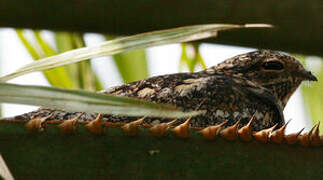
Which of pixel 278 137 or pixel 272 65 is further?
pixel 272 65

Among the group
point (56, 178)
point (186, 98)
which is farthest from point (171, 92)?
point (56, 178)

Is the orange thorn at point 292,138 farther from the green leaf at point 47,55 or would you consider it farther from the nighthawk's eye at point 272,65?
the nighthawk's eye at point 272,65

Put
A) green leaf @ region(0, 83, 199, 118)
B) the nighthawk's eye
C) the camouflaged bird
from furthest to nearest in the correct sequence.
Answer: the nighthawk's eye → the camouflaged bird → green leaf @ region(0, 83, 199, 118)

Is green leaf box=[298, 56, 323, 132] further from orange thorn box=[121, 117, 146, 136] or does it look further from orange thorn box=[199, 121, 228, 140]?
orange thorn box=[121, 117, 146, 136]

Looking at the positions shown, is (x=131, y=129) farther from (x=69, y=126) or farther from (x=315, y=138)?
(x=315, y=138)

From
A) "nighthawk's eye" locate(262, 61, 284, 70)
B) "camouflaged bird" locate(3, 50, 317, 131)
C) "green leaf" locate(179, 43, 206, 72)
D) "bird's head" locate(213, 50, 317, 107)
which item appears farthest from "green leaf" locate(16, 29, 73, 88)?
"nighthawk's eye" locate(262, 61, 284, 70)

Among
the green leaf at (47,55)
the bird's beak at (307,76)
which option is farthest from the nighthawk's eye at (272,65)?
the green leaf at (47,55)

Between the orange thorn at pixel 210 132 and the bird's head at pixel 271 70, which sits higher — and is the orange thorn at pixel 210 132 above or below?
above

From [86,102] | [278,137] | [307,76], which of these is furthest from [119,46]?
[307,76]
